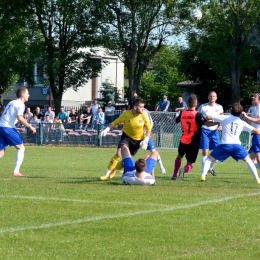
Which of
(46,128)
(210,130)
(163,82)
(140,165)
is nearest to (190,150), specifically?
(210,130)

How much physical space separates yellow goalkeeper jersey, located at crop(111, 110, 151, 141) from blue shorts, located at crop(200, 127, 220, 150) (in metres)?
2.90

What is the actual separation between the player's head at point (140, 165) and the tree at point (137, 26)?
3150cm

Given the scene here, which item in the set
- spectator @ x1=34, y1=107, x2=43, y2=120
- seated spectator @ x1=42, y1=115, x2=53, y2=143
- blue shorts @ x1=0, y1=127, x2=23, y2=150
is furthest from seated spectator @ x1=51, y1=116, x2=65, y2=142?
blue shorts @ x1=0, y1=127, x2=23, y2=150

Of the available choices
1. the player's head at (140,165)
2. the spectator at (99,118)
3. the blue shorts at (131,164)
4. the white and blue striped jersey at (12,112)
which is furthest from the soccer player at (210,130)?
the spectator at (99,118)

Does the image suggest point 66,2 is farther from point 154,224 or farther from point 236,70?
point 154,224

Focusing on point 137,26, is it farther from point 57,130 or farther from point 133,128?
point 133,128

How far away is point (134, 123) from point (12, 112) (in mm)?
2908

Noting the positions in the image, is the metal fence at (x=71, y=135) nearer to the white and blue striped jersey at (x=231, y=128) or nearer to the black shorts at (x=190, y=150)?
the black shorts at (x=190, y=150)

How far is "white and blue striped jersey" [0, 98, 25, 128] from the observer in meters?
15.7

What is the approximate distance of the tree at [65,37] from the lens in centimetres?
4412

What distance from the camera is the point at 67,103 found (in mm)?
70562

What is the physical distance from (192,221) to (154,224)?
22.3 inches

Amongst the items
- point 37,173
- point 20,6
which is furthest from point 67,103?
point 37,173

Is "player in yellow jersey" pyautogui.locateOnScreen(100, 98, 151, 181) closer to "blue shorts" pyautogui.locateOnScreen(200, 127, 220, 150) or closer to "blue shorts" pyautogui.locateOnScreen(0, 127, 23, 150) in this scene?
"blue shorts" pyautogui.locateOnScreen(0, 127, 23, 150)
